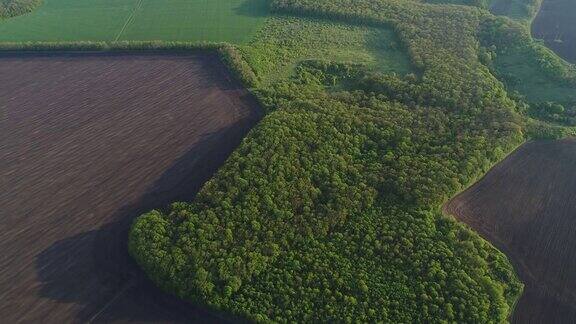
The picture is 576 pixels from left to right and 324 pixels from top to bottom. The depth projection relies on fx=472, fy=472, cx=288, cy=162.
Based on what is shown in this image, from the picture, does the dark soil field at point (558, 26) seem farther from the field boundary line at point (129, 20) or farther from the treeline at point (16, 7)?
the treeline at point (16, 7)

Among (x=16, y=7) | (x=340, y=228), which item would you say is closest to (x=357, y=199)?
(x=340, y=228)

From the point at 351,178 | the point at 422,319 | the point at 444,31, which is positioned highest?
the point at 444,31

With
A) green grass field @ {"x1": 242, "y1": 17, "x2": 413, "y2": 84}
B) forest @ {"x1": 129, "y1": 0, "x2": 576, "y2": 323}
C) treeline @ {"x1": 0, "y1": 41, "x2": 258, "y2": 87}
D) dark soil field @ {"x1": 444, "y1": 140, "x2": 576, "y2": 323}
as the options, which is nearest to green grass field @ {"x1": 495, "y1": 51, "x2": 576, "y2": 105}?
forest @ {"x1": 129, "y1": 0, "x2": 576, "y2": 323}

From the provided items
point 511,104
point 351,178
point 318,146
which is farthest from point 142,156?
point 511,104

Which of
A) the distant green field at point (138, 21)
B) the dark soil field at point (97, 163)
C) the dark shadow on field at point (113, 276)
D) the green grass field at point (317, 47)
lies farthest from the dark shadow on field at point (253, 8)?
the dark shadow on field at point (113, 276)

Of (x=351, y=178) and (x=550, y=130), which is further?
(x=550, y=130)

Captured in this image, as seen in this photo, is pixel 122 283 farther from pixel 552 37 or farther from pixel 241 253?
pixel 552 37
